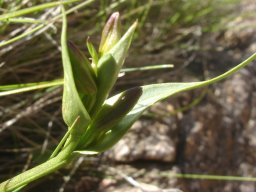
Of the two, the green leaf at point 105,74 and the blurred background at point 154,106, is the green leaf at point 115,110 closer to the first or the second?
the green leaf at point 105,74

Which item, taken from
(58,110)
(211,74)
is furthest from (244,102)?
(58,110)

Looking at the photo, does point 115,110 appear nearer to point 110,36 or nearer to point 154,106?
point 110,36

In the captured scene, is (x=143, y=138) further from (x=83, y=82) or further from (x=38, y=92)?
(x=83, y=82)

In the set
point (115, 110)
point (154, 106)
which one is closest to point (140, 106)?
point (115, 110)

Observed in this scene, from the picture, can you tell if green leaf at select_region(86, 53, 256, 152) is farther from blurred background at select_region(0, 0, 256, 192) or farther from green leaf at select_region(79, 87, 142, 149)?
blurred background at select_region(0, 0, 256, 192)

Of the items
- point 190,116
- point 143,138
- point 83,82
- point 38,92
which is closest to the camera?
point 83,82

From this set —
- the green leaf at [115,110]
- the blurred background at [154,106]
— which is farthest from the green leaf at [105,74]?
the blurred background at [154,106]
